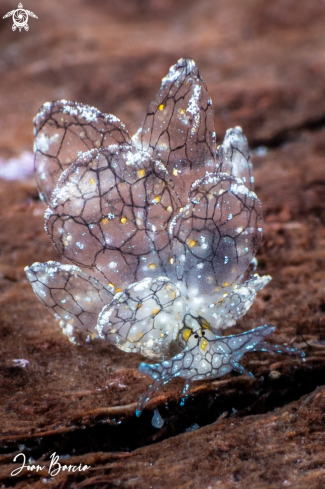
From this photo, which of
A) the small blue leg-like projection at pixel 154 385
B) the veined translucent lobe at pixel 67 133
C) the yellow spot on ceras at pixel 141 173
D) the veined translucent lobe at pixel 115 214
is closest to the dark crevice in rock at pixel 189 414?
the small blue leg-like projection at pixel 154 385

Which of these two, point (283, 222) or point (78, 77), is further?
point (78, 77)

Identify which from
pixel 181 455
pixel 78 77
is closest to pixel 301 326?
pixel 181 455

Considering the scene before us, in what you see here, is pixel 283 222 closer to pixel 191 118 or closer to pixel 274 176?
pixel 274 176

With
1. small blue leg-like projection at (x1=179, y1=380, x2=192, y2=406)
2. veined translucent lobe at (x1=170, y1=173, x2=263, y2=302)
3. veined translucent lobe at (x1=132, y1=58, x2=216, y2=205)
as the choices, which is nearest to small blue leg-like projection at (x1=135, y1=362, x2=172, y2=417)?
small blue leg-like projection at (x1=179, y1=380, x2=192, y2=406)

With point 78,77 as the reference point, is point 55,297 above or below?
below

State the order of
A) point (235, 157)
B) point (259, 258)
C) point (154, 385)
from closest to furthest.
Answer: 1. point (154, 385)
2. point (235, 157)
3. point (259, 258)

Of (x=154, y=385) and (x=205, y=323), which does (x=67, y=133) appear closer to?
(x=205, y=323)

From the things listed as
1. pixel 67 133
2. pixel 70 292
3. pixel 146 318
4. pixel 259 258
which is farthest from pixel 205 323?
pixel 67 133
